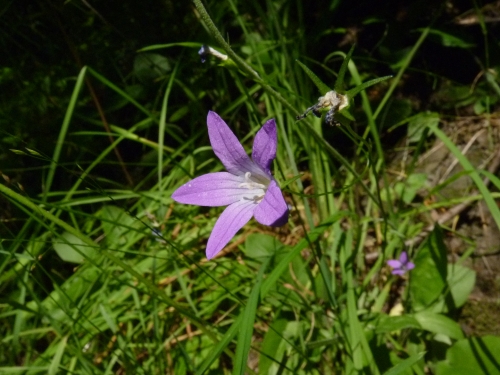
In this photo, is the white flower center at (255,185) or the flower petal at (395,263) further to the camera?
the flower petal at (395,263)

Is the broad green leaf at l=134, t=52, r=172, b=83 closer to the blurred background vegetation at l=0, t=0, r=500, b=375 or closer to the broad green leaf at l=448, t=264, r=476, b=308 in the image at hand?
the blurred background vegetation at l=0, t=0, r=500, b=375

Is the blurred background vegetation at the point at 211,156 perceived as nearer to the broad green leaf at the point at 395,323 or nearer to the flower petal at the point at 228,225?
the broad green leaf at the point at 395,323

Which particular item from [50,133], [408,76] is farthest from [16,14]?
[408,76]

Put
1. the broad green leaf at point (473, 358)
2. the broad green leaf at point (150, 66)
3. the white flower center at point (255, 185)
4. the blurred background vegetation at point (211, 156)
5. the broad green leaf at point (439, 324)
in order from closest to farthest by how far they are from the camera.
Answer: the white flower center at point (255, 185), the broad green leaf at point (473, 358), the broad green leaf at point (439, 324), the blurred background vegetation at point (211, 156), the broad green leaf at point (150, 66)

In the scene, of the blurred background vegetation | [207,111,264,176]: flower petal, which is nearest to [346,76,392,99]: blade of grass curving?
[207,111,264,176]: flower petal

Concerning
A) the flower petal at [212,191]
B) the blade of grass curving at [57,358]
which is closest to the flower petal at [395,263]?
the flower petal at [212,191]

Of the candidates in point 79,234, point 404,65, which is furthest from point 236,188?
point 404,65

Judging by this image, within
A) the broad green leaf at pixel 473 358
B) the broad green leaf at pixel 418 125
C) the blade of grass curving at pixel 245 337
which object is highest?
the broad green leaf at pixel 418 125

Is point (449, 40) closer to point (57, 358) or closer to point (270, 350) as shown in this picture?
point (270, 350)

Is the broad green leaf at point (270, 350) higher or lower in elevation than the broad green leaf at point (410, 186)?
lower
